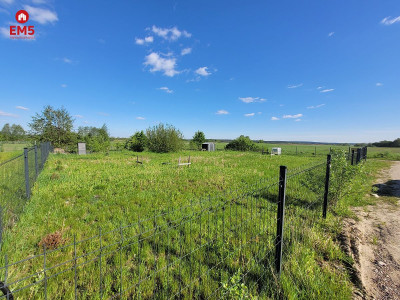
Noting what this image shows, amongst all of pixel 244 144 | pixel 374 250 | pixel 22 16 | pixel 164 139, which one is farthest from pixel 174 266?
pixel 244 144

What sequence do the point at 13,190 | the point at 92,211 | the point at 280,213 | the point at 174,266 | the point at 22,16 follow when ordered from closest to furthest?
the point at 280,213
the point at 174,266
the point at 13,190
the point at 92,211
the point at 22,16

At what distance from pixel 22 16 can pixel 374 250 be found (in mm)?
14622

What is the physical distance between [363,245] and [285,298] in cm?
248

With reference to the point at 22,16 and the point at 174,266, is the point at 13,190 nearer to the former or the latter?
the point at 174,266

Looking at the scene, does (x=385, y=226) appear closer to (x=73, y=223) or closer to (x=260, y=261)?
(x=260, y=261)

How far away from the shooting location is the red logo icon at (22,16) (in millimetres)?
8156

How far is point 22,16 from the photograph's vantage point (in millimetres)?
8289

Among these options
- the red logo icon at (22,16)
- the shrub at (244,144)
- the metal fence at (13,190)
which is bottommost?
the metal fence at (13,190)

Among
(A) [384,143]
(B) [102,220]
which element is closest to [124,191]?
(B) [102,220]

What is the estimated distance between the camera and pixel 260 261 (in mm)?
3064

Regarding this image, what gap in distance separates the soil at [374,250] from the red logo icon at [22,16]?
45.5 ft

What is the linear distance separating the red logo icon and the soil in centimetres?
1386

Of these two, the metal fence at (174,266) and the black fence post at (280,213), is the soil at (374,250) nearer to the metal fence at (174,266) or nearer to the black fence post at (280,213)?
the metal fence at (174,266)

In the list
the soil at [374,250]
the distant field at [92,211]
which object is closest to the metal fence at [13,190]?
the distant field at [92,211]
